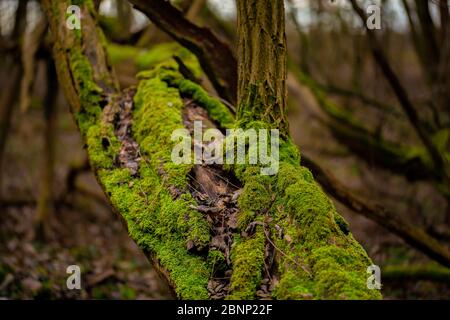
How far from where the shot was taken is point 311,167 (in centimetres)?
433

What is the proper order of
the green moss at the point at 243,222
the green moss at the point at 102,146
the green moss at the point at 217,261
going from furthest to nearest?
the green moss at the point at 102,146 → the green moss at the point at 217,261 → the green moss at the point at 243,222

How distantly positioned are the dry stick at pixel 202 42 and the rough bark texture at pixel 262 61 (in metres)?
1.14

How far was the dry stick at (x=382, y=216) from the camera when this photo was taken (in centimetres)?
446

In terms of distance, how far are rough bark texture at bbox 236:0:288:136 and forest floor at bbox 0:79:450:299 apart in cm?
163

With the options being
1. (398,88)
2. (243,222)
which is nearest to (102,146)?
(243,222)

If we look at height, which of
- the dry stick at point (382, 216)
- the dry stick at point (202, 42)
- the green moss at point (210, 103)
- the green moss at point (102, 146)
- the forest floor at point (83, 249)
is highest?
the dry stick at point (202, 42)

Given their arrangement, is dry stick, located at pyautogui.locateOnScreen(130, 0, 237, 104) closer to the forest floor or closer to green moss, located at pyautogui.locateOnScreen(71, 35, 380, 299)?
green moss, located at pyautogui.locateOnScreen(71, 35, 380, 299)

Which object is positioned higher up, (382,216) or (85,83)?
(85,83)

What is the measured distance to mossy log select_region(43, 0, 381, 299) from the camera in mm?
2307

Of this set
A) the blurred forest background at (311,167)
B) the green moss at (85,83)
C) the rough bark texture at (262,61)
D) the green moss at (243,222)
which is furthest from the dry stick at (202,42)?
the rough bark texture at (262,61)

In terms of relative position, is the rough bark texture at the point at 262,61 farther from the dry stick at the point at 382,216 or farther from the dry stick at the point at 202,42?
the dry stick at the point at 382,216

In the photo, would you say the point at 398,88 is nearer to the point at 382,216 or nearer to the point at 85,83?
the point at 382,216

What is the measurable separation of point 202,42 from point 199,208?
1932 millimetres
